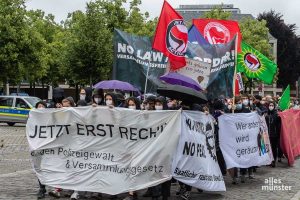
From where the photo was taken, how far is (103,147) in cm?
922

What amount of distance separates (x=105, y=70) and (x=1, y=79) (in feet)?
23.6

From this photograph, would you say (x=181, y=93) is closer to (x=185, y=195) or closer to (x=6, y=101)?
(x=185, y=195)

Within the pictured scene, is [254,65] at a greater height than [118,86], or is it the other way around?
[254,65]

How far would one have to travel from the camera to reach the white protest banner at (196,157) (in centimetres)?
908

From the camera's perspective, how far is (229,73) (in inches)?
550

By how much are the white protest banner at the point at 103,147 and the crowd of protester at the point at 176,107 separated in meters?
0.24

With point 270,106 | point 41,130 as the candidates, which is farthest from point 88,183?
point 270,106

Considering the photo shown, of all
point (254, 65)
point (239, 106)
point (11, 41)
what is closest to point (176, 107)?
point (239, 106)

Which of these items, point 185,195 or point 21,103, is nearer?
point 185,195

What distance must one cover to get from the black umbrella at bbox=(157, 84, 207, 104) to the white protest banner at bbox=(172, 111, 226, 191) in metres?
0.32

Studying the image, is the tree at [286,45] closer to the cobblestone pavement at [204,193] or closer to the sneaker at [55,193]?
the cobblestone pavement at [204,193]

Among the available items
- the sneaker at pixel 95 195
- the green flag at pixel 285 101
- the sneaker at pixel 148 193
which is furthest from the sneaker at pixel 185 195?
the green flag at pixel 285 101

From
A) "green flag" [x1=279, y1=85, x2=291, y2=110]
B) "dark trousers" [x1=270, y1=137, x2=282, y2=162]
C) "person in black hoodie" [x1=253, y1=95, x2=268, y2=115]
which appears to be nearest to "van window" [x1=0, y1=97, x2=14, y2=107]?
"green flag" [x1=279, y1=85, x2=291, y2=110]

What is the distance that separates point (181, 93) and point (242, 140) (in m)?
2.82
